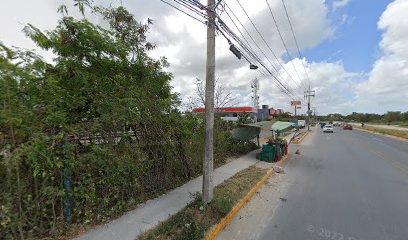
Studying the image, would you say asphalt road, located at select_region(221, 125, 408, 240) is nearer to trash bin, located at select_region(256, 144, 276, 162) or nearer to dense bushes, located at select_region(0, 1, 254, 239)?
trash bin, located at select_region(256, 144, 276, 162)

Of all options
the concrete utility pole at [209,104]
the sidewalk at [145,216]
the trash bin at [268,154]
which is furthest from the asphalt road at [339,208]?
the trash bin at [268,154]

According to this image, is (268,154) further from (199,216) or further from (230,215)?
(199,216)

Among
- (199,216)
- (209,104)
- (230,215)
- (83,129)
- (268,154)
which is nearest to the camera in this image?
(83,129)

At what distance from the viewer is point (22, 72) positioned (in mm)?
3697

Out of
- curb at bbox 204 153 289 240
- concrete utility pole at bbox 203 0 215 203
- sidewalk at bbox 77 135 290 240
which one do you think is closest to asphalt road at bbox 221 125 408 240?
curb at bbox 204 153 289 240

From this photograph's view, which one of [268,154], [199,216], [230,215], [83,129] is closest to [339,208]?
[230,215]

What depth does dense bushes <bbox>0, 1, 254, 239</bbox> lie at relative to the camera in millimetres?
3457

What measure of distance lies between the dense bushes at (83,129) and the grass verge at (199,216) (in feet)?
3.94

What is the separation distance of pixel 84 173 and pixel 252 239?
11.3ft

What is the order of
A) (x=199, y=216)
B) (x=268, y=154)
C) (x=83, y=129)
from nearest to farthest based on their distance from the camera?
(x=83, y=129) → (x=199, y=216) → (x=268, y=154)

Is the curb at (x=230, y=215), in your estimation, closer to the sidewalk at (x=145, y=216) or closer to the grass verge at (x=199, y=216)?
the grass verge at (x=199, y=216)

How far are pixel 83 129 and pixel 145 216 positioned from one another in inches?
87.1

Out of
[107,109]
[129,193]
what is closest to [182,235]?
[129,193]

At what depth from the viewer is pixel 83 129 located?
14.0 feet
